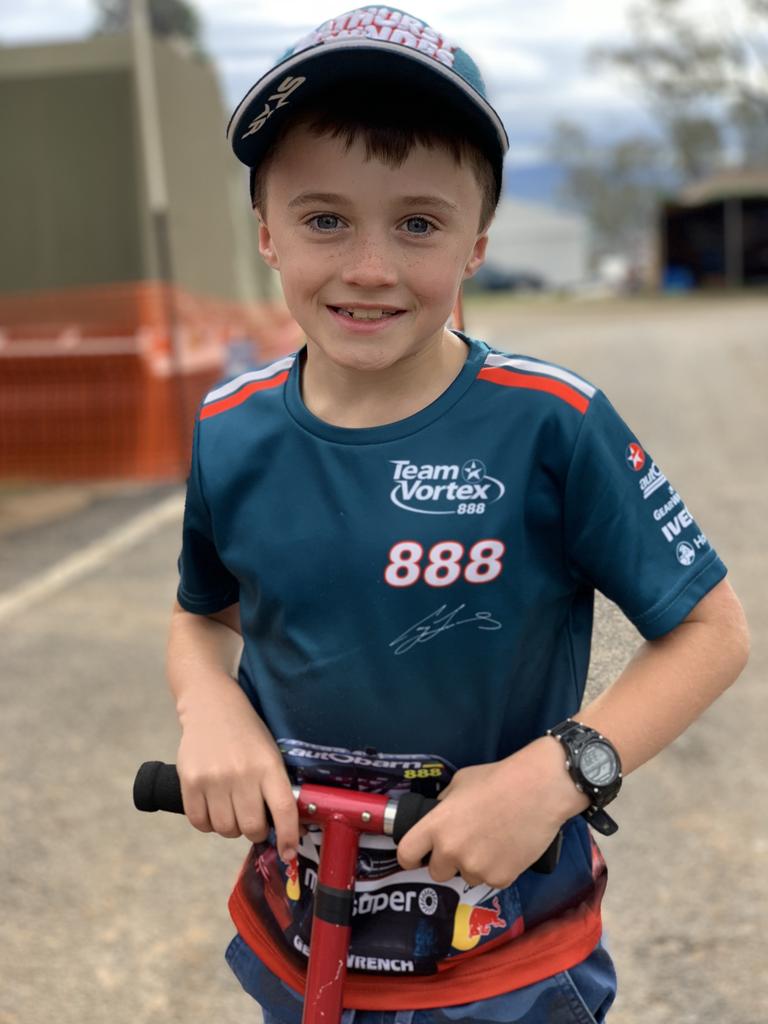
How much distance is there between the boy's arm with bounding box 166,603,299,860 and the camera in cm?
151

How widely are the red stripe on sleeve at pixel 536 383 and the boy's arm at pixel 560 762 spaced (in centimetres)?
27

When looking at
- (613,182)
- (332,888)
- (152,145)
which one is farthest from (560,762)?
(613,182)

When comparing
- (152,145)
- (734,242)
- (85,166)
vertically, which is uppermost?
(152,145)

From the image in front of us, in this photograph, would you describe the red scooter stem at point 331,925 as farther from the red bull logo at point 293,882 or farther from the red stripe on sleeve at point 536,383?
the red stripe on sleeve at point 536,383

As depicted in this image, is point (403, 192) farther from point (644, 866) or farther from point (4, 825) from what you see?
point (4, 825)

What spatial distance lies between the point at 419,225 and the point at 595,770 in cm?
63

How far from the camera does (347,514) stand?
156 centimetres

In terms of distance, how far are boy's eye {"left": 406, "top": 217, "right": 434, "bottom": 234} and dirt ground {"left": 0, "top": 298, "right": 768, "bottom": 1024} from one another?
0.51 m

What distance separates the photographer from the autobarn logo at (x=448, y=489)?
154 cm

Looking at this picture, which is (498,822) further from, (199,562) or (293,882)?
(199,562)

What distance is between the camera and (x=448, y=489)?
60.6 inches

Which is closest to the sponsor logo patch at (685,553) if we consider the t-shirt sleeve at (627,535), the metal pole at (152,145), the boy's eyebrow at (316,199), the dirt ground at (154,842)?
the t-shirt sleeve at (627,535)

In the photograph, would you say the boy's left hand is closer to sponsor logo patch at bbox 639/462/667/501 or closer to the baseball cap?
sponsor logo patch at bbox 639/462/667/501
